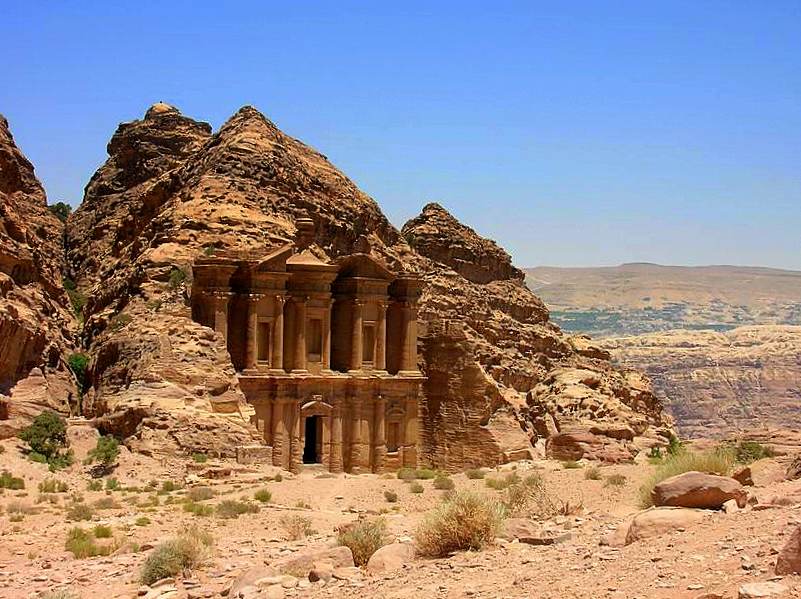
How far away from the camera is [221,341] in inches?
1823

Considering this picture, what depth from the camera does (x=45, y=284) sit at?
1887 inches

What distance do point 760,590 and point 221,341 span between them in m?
35.4

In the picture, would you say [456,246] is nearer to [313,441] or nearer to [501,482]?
[313,441]

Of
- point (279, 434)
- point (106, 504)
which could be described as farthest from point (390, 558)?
point (279, 434)

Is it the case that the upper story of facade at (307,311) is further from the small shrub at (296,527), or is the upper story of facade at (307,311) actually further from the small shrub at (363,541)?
the small shrub at (363,541)

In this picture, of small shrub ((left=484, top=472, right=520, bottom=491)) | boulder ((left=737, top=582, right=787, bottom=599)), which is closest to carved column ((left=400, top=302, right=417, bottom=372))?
small shrub ((left=484, top=472, right=520, bottom=491))

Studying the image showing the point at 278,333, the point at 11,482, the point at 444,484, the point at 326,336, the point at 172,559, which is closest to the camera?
the point at 172,559

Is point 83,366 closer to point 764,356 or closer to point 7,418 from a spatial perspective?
point 7,418

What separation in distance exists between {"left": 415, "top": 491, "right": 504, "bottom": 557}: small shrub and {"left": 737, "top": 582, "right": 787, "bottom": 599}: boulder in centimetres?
699

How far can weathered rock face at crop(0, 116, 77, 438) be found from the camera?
4078cm

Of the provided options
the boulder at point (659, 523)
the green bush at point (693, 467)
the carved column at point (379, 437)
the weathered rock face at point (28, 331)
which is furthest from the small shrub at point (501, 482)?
the carved column at point (379, 437)

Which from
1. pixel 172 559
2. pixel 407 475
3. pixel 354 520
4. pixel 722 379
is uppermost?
pixel 172 559

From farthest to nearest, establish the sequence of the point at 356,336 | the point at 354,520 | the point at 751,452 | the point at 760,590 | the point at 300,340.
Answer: the point at 356,336 < the point at 300,340 < the point at 751,452 < the point at 354,520 < the point at 760,590

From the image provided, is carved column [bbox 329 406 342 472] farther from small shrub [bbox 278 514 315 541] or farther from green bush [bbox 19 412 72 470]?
small shrub [bbox 278 514 315 541]
